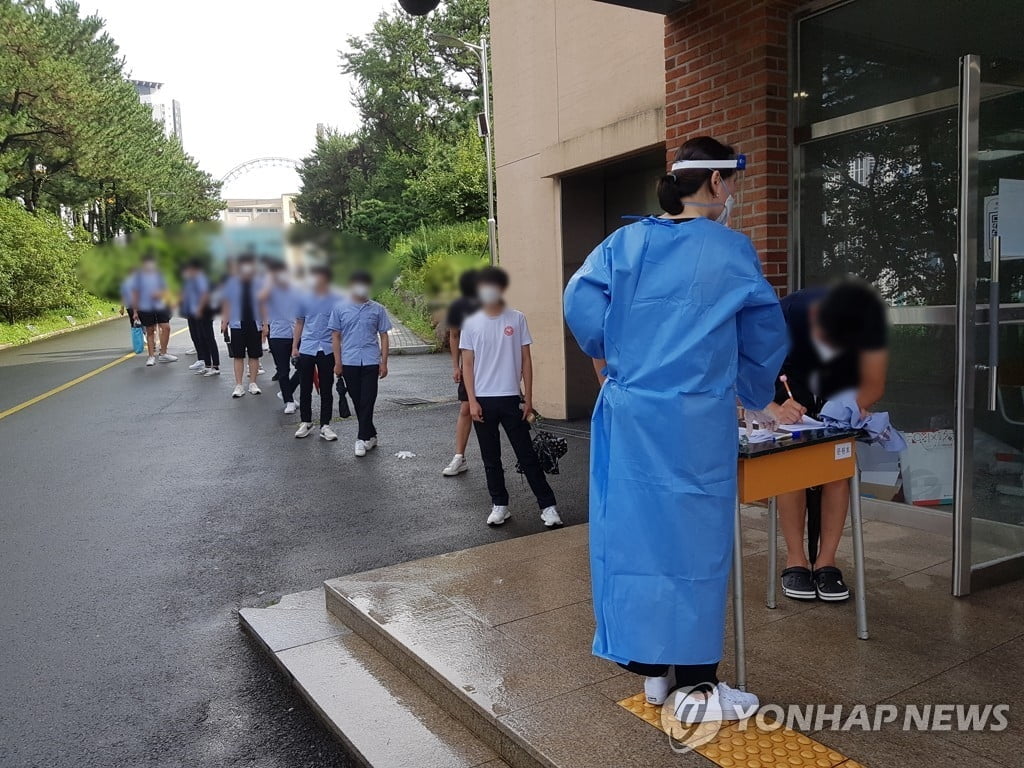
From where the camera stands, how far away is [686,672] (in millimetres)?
2693

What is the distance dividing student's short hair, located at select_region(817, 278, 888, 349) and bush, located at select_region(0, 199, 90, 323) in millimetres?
1247

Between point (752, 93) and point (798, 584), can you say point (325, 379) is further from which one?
point (798, 584)

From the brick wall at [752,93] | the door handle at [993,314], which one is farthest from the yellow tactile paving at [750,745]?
the brick wall at [752,93]

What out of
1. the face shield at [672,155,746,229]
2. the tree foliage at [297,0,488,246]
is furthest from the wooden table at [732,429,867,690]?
the tree foliage at [297,0,488,246]

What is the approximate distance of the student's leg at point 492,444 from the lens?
5.45 metres

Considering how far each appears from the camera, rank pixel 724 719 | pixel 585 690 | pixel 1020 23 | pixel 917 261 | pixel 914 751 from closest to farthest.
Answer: pixel 914 751 → pixel 724 719 → pixel 585 690 → pixel 1020 23 → pixel 917 261

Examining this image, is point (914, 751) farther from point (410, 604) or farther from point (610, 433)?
point (410, 604)

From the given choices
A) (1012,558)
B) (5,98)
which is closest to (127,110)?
(5,98)

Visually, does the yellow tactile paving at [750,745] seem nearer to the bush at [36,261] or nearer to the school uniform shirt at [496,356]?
the bush at [36,261]

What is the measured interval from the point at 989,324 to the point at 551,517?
2813 mm

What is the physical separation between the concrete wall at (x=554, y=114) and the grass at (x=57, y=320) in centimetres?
516

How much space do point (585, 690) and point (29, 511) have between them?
5.37 metres

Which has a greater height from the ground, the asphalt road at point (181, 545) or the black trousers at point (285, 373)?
the black trousers at point (285, 373)

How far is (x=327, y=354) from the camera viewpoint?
827 centimetres
